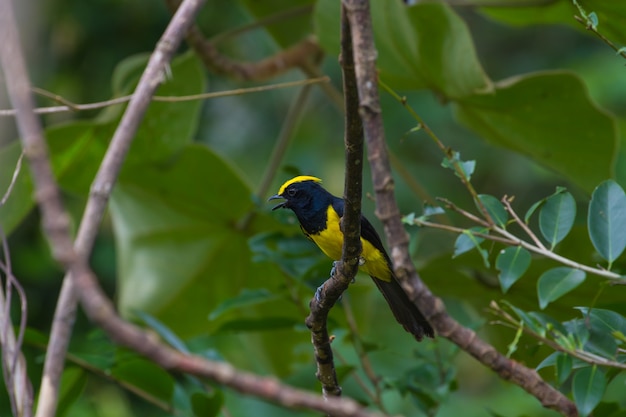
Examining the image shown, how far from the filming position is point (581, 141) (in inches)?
84.4

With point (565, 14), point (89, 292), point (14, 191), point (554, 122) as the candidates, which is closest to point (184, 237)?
point (14, 191)

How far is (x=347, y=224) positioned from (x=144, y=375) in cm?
103

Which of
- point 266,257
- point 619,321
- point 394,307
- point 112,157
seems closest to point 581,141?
point 394,307

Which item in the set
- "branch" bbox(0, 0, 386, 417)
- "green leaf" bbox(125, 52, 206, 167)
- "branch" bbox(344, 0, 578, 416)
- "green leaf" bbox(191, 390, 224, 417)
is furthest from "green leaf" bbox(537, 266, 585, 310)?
"green leaf" bbox(125, 52, 206, 167)

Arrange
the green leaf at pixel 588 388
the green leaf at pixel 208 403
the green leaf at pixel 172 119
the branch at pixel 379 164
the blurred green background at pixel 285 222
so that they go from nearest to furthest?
the branch at pixel 379 164, the green leaf at pixel 588 388, the green leaf at pixel 208 403, the blurred green background at pixel 285 222, the green leaf at pixel 172 119

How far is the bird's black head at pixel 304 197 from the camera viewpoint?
201 cm

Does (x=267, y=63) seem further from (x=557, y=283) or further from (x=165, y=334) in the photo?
(x=557, y=283)

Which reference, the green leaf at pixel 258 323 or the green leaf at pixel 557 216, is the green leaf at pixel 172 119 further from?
the green leaf at pixel 557 216

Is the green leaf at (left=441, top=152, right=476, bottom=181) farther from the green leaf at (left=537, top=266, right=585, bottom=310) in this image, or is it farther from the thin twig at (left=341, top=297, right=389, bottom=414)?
the thin twig at (left=341, top=297, right=389, bottom=414)

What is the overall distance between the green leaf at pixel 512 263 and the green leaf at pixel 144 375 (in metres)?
0.93

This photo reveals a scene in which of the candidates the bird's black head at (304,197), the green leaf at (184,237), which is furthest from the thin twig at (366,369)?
the green leaf at (184,237)

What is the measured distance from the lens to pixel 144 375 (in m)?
1.96

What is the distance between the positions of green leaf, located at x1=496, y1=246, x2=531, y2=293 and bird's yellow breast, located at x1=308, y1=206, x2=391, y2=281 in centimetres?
64

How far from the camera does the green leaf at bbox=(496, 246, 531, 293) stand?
1287 millimetres
